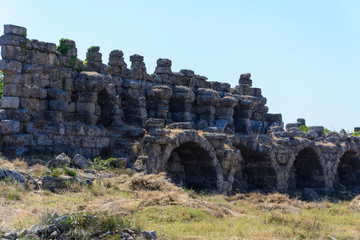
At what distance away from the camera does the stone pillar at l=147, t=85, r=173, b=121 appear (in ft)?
62.9

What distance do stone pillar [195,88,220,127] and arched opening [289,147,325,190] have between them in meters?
6.45

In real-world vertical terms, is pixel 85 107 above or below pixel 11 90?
below

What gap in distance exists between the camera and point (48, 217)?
29.1 ft

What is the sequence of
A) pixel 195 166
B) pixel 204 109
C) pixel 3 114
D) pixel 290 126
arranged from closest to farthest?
pixel 3 114 → pixel 195 166 → pixel 204 109 → pixel 290 126

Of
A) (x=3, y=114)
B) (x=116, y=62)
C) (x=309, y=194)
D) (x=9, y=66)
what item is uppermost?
(x=116, y=62)

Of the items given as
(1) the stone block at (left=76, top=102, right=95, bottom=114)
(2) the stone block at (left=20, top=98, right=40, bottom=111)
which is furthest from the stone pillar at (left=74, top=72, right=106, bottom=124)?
(2) the stone block at (left=20, top=98, right=40, bottom=111)

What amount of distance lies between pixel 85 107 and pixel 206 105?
6.32 m

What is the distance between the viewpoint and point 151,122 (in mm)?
17047

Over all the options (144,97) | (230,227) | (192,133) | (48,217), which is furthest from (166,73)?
(48,217)

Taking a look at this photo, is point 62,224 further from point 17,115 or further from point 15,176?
point 17,115

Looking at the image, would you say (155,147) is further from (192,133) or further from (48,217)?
(48,217)

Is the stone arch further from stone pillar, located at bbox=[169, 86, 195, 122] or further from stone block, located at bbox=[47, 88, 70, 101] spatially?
stone block, located at bbox=[47, 88, 70, 101]

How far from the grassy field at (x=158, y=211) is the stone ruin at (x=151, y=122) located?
1.86 m

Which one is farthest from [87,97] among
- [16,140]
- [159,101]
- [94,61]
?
[159,101]
